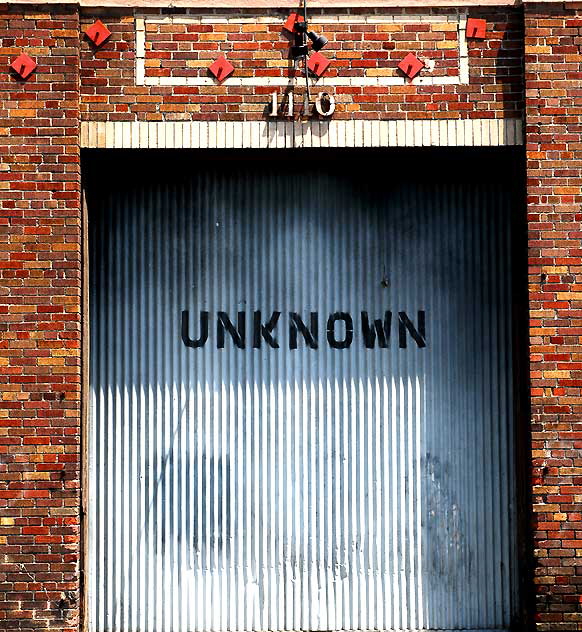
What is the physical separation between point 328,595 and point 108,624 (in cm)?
206

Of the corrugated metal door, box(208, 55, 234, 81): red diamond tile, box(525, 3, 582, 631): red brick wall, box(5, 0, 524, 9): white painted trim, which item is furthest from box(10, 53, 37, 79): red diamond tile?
box(525, 3, 582, 631): red brick wall

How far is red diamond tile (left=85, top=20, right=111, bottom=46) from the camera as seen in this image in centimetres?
794

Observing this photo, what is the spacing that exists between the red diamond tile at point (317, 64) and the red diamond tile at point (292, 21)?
1.02 feet

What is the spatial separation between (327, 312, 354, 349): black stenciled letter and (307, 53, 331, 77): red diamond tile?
224 cm

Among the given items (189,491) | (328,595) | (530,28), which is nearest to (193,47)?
(530,28)

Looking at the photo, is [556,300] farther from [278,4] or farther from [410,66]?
[278,4]

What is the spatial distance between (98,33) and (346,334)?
3.55 meters

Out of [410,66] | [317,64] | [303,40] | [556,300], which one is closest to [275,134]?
[317,64]

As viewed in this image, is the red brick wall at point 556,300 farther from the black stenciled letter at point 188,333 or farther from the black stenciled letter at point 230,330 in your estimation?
the black stenciled letter at point 188,333

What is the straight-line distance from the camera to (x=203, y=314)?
8492 millimetres

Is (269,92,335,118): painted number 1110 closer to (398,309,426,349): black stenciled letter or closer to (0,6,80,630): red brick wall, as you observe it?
(0,6,80,630): red brick wall

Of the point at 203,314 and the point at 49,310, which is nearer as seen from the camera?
the point at 49,310

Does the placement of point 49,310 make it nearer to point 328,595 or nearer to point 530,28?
point 328,595

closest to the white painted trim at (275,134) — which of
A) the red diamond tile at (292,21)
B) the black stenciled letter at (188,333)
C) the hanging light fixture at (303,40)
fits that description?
the hanging light fixture at (303,40)
